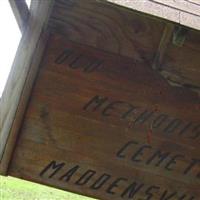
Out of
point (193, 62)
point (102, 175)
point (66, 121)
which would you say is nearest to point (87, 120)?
point (66, 121)

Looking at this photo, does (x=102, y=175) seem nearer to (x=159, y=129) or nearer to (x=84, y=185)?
(x=84, y=185)

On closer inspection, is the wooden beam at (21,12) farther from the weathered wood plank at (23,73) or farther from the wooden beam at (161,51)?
the wooden beam at (161,51)

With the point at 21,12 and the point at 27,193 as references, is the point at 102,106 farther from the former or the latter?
the point at 27,193

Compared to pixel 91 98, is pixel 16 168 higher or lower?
lower

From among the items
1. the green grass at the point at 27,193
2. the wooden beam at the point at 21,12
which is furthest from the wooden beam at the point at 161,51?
the green grass at the point at 27,193

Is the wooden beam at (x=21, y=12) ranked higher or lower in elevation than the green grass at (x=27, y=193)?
higher

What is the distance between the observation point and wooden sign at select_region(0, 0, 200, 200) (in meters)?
3.14

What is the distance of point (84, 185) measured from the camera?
3.15 m

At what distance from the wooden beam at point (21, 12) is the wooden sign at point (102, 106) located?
6 cm

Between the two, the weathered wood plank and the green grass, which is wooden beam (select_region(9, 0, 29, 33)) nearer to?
the weathered wood plank

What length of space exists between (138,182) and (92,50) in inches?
37.6

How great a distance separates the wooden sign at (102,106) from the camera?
314 cm

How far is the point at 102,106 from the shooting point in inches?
126

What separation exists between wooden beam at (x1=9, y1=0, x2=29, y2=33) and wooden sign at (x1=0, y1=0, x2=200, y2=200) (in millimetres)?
64
